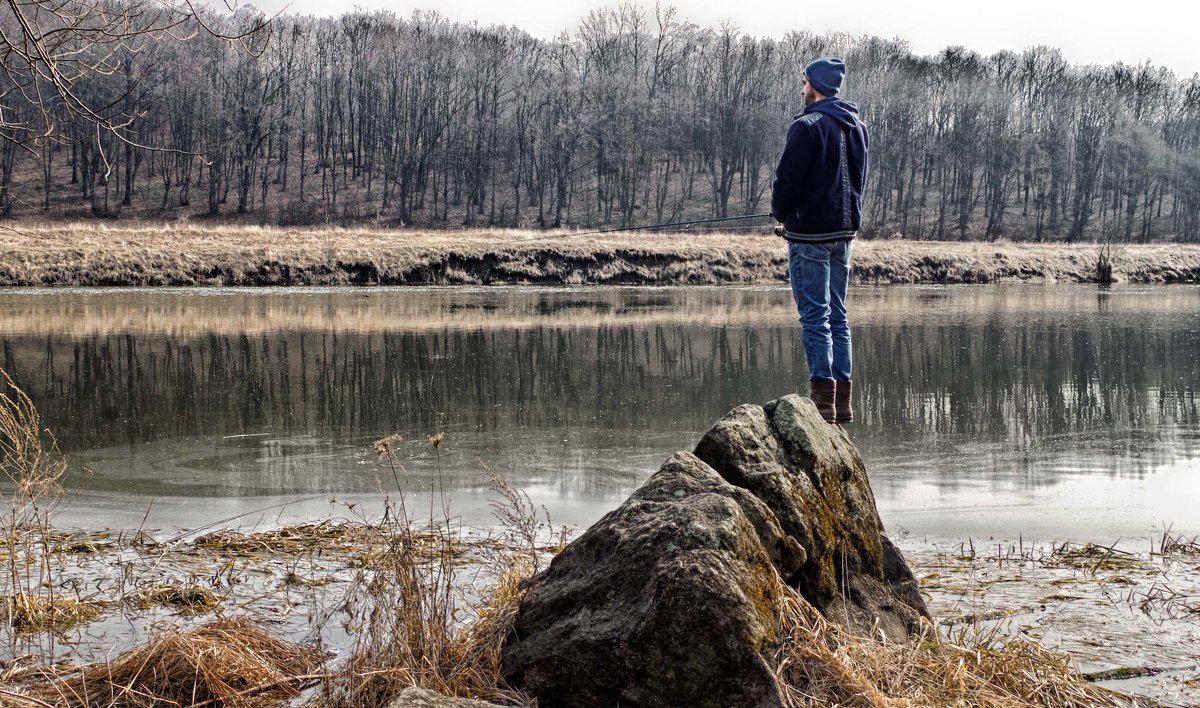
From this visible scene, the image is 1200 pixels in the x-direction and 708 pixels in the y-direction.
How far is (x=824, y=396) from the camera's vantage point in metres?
6.29

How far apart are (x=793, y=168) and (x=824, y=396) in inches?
53.3

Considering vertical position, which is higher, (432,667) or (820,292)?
(820,292)

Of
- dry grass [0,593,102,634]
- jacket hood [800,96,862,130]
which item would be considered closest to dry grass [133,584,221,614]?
dry grass [0,593,102,634]

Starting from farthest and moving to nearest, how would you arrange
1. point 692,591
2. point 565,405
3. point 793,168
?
point 565,405 → point 793,168 → point 692,591

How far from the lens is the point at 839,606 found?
14.6 ft

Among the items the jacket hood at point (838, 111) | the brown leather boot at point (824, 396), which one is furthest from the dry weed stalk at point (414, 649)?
the jacket hood at point (838, 111)

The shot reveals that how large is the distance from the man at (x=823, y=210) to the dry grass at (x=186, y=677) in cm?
348

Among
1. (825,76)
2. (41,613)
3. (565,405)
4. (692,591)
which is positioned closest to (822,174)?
(825,76)

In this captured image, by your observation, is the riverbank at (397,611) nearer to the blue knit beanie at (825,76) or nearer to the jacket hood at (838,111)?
the jacket hood at (838,111)

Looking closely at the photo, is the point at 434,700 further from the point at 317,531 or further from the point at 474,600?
the point at 317,531

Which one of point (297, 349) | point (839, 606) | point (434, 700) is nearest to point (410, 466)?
point (839, 606)

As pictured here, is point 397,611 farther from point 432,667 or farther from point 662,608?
point 662,608

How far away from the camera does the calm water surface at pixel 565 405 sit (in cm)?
777

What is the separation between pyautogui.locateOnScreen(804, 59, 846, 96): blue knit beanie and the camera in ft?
20.3
